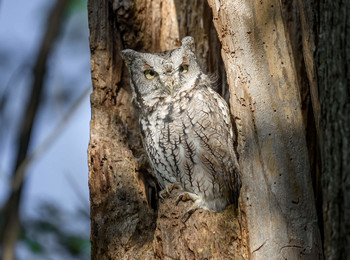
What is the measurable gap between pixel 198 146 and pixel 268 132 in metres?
0.51

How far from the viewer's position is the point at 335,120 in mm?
1410

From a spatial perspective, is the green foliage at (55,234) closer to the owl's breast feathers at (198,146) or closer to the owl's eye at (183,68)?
the owl's breast feathers at (198,146)

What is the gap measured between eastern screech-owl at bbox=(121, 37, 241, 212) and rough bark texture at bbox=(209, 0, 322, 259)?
0.39 m

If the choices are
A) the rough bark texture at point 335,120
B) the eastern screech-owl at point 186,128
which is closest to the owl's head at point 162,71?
the eastern screech-owl at point 186,128

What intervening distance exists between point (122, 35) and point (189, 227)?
1.44 metres

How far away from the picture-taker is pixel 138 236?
2.41 meters

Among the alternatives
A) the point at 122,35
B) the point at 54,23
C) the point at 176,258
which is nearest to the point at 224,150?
the point at 176,258

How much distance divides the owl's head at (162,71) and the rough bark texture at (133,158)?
6.8 inches

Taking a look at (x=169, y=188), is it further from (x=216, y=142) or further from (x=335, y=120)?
(x=335, y=120)

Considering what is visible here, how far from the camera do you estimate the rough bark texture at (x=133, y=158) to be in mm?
2072

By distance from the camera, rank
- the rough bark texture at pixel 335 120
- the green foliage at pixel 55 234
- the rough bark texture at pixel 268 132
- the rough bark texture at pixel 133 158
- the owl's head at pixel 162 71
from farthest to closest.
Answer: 1. the green foliage at pixel 55 234
2. the owl's head at pixel 162 71
3. the rough bark texture at pixel 133 158
4. the rough bark texture at pixel 268 132
5. the rough bark texture at pixel 335 120

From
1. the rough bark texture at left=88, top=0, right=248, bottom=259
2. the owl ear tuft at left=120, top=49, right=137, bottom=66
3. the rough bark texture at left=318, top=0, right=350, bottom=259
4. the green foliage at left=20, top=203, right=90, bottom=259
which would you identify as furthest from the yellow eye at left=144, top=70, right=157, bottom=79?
the green foliage at left=20, top=203, right=90, bottom=259

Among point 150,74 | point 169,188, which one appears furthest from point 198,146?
point 150,74

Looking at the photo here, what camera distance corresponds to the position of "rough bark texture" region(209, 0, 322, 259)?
1.92m
